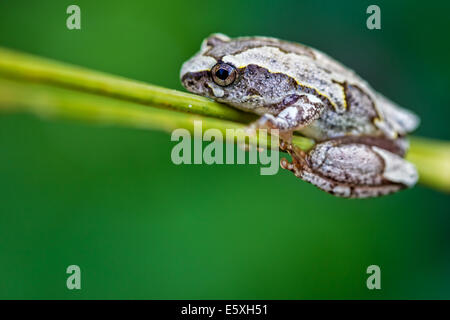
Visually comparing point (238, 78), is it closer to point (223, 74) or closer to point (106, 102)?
point (223, 74)

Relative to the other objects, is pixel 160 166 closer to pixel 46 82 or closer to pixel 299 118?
pixel 299 118

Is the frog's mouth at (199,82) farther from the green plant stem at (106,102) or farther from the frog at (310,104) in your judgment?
the green plant stem at (106,102)

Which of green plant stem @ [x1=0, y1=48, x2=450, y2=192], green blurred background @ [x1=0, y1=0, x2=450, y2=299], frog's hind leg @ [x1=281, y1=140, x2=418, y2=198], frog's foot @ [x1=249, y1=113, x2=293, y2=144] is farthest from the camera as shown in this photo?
green blurred background @ [x1=0, y1=0, x2=450, y2=299]

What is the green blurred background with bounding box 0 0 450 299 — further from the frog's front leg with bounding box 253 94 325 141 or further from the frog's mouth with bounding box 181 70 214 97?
the frog's front leg with bounding box 253 94 325 141

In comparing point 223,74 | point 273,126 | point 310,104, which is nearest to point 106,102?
point 223,74

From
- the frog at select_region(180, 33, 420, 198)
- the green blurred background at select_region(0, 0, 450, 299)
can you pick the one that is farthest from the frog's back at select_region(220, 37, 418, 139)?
the green blurred background at select_region(0, 0, 450, 299)

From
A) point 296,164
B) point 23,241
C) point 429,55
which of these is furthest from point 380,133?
point 23,241
